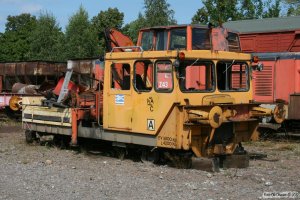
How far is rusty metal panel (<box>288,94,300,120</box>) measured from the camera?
14422 mm

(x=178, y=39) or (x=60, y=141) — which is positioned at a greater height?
(x=178, y=39)

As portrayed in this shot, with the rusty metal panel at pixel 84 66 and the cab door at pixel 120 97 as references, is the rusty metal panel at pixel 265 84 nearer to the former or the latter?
the cab door at pixel 120 97

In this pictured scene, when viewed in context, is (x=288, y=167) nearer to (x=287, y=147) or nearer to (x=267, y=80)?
(x=287, y=147)

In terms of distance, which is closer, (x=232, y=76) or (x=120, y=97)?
(x=120, y=97)

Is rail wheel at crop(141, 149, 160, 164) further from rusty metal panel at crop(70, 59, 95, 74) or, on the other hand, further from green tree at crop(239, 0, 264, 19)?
green tree at crop(239, 0, 264, 19)

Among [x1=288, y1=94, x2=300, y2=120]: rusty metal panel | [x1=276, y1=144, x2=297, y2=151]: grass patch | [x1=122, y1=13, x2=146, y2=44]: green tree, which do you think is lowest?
[x1=276, y1=144, x2=297, y2=151]: grass patch

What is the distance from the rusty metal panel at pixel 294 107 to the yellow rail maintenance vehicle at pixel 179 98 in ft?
13.3

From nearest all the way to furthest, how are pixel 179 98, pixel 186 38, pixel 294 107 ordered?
1. pixel 179 98
2. pixel 186 38
3. pixel 294 107

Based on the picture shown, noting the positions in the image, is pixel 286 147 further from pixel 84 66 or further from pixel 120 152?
pixel 84 66

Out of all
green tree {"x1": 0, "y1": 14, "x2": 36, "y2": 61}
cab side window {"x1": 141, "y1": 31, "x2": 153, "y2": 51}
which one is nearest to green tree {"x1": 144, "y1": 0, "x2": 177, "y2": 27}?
green tree {"x1": 0, "y1": 14, "x2": 36, "y2": 61}

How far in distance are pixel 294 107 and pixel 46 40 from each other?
3479 cm

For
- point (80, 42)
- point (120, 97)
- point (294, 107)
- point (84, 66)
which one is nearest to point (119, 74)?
point (120, 97)

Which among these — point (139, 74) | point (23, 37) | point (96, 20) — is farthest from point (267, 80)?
point (23, 37)

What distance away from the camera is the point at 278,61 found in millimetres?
15391
